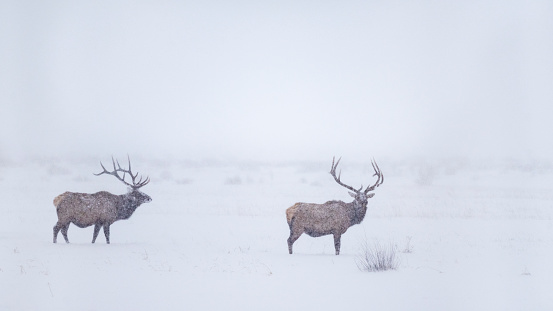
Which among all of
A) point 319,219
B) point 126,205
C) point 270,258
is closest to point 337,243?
point 319,219

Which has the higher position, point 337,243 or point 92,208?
point 92,208

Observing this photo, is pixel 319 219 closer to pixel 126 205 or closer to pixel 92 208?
pixel 126 205

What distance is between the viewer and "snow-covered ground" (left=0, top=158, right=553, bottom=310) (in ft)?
24.3

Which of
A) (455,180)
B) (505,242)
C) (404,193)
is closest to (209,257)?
(505,242)

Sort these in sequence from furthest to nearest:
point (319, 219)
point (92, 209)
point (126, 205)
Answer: point (126, 205) < point (92, 209) < point (319, 219)

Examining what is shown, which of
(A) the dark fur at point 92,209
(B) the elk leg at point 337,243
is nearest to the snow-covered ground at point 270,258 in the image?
(B) the elk leg at point 337,243

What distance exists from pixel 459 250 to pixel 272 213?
26.6 ft

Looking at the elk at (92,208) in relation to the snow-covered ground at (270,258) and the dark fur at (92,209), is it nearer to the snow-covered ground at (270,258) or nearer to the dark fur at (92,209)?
the dark fur at (92,209)

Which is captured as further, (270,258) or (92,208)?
(92,208)

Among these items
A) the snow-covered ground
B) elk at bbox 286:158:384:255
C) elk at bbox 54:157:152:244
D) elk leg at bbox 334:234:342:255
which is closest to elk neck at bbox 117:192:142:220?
elk at bbox 54:157:152:244

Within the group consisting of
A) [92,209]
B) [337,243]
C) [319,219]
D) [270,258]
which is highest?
[92,209]

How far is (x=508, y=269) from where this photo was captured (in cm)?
917

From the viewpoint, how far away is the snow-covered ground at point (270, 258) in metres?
7.40

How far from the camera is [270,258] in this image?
10.3 m
